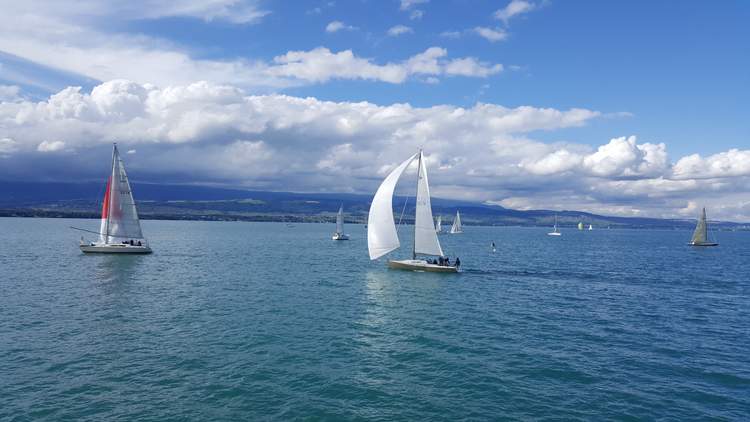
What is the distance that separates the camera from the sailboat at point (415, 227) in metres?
71.2

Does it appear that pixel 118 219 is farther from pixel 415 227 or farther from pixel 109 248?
pixel 415 227

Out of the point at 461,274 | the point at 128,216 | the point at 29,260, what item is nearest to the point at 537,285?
the point at 461,274

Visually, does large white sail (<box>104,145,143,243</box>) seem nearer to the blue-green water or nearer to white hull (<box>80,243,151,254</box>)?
white hull (<box>80,243,151,254</box>)

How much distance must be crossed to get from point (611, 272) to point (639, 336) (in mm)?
50474

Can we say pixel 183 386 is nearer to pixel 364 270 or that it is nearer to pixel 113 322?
pixel 113 322

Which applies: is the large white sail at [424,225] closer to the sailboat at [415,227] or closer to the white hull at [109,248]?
the sailboat at [415,227]

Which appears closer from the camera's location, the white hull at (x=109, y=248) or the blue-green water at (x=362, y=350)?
the blue-green water at (x=362, y=350)

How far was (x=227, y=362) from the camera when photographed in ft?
97.3

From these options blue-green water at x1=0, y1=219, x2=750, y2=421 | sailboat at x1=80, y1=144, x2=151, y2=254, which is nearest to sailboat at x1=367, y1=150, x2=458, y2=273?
blue-green water at x1=0, y1=219, x2=750, y2=421

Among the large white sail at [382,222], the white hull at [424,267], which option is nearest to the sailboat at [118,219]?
the large white sail at [382,222]

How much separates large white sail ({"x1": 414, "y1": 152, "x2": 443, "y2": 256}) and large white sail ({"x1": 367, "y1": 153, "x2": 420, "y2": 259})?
3.57 meters

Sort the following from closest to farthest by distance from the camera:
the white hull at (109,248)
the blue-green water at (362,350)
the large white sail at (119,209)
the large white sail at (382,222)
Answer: the blue-green water at (362,350), the large white sail at (382,222), the large white sail at (119,209), the white hull at (109,248)

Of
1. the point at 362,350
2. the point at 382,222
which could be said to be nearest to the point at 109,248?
the point at 382,222

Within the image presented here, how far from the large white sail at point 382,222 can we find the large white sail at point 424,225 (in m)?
3.57
